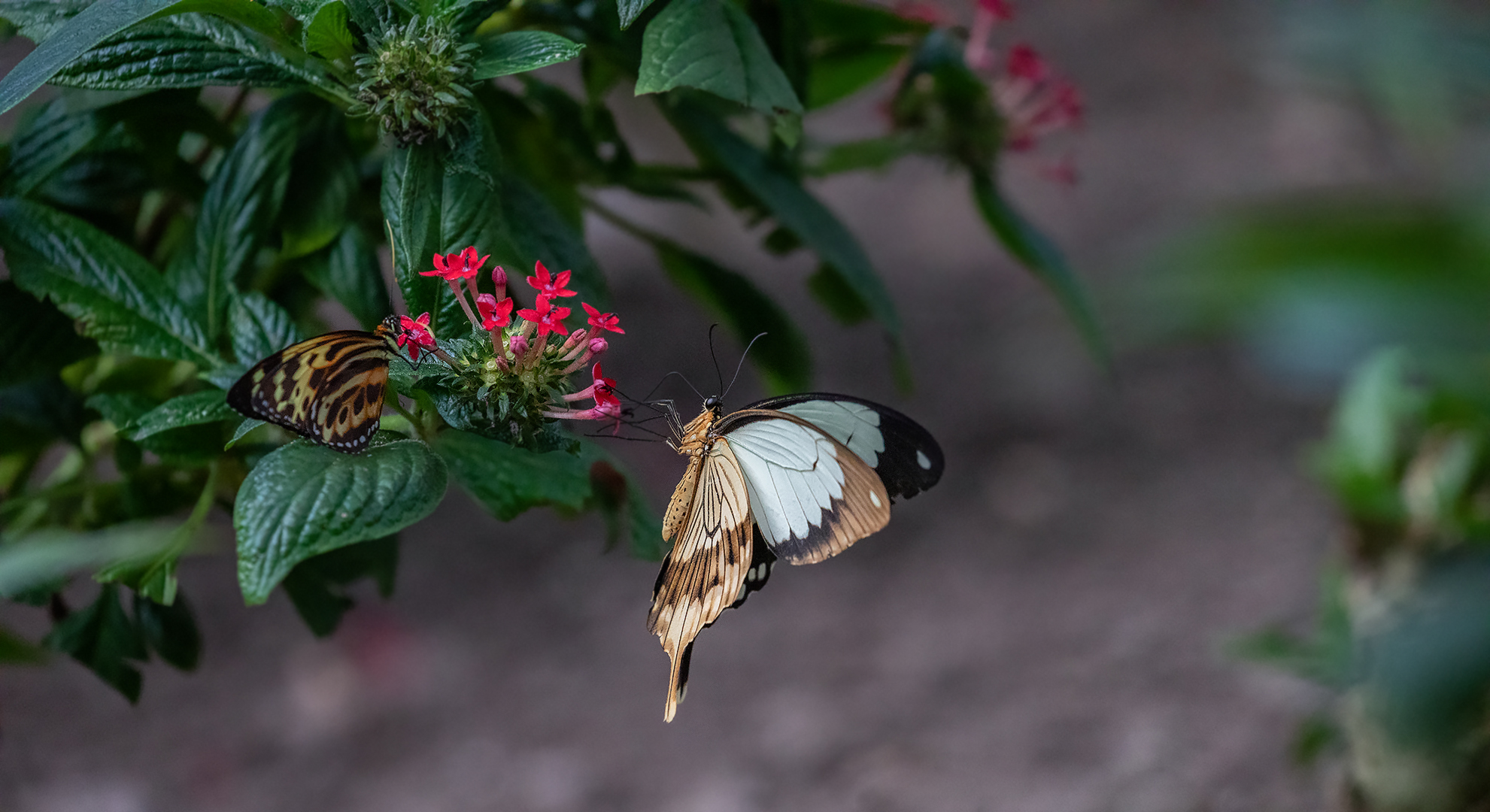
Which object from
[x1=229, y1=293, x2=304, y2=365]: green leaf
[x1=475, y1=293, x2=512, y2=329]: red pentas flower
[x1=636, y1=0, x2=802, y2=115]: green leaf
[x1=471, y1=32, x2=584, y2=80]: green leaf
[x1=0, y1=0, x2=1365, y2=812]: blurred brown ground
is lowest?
[x1=0, y1=0, x2=1365, y2=812]: blurred brown ground

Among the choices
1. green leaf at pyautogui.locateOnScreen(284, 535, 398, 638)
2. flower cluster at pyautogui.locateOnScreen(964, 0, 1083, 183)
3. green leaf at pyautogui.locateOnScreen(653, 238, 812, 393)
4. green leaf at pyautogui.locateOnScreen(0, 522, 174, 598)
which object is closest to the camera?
green leaf at pyautogui.locateOnScreen(0, 522, 174, 598)

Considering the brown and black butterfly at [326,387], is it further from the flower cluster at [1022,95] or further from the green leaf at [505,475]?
the flower cluster at [1022,95]

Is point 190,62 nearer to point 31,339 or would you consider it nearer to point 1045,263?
point 31,339

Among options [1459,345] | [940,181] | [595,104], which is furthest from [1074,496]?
[1459,345]

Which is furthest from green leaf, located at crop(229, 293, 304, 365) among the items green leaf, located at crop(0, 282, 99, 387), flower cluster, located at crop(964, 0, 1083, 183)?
flower cluster, located at crop(964, 0, 1083, 183)

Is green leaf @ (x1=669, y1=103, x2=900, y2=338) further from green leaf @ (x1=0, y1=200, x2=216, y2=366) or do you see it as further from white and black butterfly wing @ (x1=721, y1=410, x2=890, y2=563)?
green leaf @ (x1=0, y1=200, x2=216, y2=366)

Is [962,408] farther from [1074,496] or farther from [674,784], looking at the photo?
[674,784]

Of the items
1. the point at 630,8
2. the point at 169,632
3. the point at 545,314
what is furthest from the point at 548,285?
the point at 169,632

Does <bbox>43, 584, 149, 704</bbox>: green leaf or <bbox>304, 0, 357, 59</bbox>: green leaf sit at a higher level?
<bbox>304, 0, 357, 59</bbox>: green leaf
